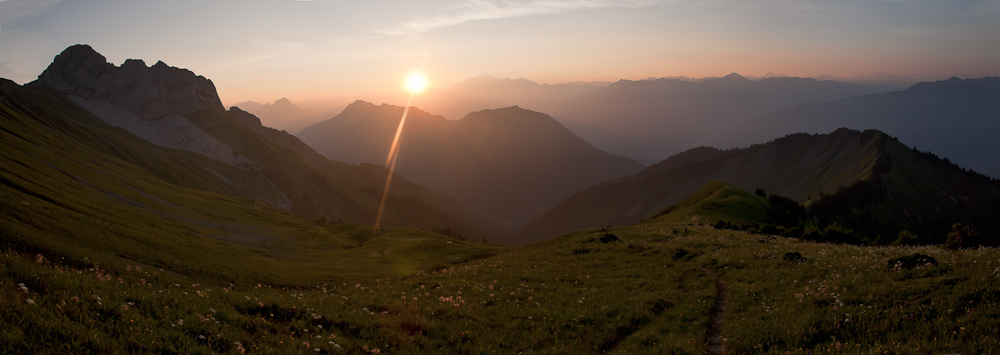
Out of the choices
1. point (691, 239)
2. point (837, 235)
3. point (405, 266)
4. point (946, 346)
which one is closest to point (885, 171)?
point (837, 235)

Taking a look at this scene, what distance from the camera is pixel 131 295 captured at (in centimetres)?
1316

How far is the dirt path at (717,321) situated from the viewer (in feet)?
50.4

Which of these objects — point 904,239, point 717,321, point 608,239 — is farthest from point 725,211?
point 717,321

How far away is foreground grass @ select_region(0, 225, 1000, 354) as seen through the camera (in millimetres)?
11211

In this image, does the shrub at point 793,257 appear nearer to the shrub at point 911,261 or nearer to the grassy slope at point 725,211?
the shrub at point 911,261

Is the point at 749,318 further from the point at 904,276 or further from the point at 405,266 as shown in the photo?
the point at 405,266

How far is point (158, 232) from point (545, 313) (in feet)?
181

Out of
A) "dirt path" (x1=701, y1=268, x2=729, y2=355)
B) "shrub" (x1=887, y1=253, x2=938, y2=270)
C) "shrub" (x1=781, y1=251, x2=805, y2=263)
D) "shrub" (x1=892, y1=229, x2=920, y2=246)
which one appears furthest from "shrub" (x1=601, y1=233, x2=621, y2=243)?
"shrub" (x1=887, y1=253, x2=938, y2=270)

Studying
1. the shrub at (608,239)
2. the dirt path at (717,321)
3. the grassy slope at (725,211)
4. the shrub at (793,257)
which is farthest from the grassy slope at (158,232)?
the shrub at (793,257)

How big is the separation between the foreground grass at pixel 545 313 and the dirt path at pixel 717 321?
0.31 metres

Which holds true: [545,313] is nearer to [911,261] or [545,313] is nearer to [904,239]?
[911,261]

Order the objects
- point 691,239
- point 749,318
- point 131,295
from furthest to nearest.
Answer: point 691,239
point 749,318
point 131,295

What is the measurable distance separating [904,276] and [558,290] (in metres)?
14.3

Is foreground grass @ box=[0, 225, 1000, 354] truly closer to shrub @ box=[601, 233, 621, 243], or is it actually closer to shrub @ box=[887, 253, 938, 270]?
shrub @ box=[887, 253, 938, 270]
